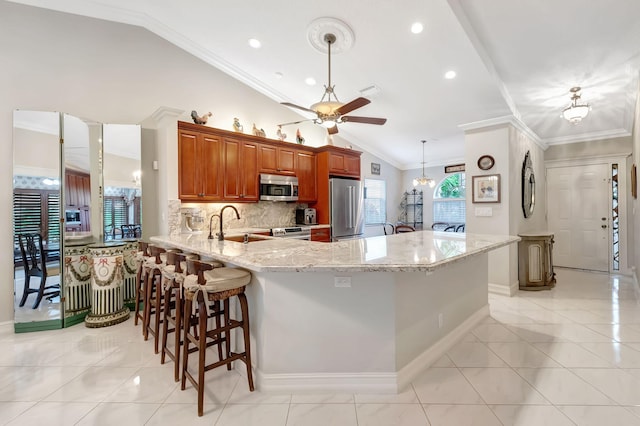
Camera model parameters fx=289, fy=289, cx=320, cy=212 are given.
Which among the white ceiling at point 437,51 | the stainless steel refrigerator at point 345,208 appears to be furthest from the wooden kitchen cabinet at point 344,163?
the white ceiling at point 437,51

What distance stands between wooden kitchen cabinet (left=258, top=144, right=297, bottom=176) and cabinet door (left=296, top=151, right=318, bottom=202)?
0.15m

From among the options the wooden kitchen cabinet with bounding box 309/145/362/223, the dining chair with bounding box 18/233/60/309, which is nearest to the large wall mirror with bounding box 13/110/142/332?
the dining chair with bounding box 18/233/60/309

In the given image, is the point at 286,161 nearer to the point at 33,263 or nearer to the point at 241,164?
the point at 241,164

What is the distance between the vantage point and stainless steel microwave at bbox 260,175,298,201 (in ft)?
15.7

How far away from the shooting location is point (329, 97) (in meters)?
2.93

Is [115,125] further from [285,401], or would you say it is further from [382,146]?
[382,146]

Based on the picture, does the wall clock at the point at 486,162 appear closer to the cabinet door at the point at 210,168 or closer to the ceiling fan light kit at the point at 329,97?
the ceiling fan light kit at the point at 329,97

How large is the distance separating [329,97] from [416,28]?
1.27 m

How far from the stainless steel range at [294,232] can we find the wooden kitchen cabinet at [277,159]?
40.0 inches

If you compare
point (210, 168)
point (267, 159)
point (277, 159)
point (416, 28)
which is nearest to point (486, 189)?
point (416, 28)

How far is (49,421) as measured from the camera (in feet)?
5.73

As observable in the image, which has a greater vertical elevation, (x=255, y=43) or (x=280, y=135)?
(x=255, y=43)

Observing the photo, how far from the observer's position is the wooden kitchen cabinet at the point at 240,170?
438cm

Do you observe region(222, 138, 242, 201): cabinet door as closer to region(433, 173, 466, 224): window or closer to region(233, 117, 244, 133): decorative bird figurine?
region(233, 117, 244, 133): decorative bird figurine
